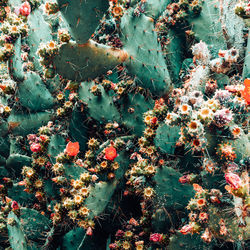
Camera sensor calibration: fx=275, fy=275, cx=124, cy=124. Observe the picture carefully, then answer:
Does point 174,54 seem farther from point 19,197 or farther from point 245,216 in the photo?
point 19,197

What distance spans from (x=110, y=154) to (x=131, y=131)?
32cm

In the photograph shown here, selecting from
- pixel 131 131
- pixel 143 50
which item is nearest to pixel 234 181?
pixel 131 131

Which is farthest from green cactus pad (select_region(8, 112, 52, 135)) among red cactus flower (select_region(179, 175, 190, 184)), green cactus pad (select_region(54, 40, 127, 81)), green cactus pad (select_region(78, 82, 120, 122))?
red cactus flower (select_region(179, 175, 190, 184))

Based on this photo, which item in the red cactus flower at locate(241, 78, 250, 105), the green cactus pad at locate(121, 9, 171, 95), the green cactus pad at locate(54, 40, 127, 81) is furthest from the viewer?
the green cactus pad at locate(121, 9, 171, 95)

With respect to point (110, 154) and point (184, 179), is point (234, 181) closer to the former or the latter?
point (184, 179)

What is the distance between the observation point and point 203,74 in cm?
175

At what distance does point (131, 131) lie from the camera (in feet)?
6.83

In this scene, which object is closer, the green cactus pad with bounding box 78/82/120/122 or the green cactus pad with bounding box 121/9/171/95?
the green cactus pad with bounding box 121/9/171/95

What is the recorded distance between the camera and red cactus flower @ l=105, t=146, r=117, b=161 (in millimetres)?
1829

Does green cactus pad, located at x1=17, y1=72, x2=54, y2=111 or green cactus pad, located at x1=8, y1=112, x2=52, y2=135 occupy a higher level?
green cactus pad, located at x1=17, y1=72, x2=54, y2=111

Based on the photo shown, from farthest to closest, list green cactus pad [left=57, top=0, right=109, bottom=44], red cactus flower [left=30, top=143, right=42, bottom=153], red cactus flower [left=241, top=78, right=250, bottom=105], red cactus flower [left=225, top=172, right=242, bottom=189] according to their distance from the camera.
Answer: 1. red cactus flower [left=30, top=143, right=42, bottom=153]
2. green cactus pad [left=57, top=0, right=109, bottom=44]
3. red cactus flower [left=241, top=78, right=250, bottom=105]
4. red cactus flower [left=225, top=172, right=242, bottom=189]

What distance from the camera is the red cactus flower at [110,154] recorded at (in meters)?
1.83

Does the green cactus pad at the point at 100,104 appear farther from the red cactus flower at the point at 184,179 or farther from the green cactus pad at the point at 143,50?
the red cactus flower at the point at 184,179

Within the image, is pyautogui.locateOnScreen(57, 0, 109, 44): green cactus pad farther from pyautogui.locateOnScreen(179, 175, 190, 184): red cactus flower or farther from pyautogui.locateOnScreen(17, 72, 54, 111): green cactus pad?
pyautogui.locateOnScreen(179, 175, 190, 184): red cactus flower
